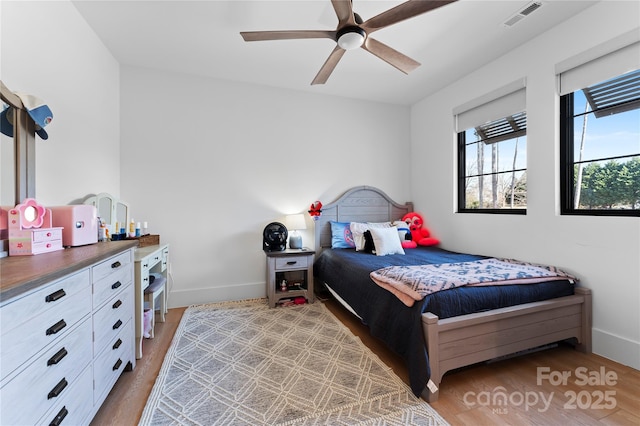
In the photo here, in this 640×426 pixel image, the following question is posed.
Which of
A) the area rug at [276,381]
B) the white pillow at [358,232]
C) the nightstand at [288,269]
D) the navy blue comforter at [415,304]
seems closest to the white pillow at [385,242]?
the white pillow at [358,232]

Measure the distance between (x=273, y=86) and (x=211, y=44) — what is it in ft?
3.26

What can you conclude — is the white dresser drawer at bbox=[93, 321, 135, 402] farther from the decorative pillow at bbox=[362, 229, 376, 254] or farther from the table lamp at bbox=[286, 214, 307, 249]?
the decorative pillow at bbox=[362, 229, 376, 254]

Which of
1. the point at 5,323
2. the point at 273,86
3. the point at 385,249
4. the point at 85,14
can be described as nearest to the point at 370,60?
the point at 273,86

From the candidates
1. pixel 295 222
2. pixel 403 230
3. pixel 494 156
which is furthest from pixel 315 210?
pixel 494 156

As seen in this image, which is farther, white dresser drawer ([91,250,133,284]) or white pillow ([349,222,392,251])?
white pillow ([349,222,392,251])

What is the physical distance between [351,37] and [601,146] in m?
2.19

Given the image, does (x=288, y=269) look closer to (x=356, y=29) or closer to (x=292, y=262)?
(x=292, y=262)

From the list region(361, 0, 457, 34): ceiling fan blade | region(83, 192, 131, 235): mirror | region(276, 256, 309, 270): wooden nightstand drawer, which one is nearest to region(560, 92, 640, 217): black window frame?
region(361, 0, 457, 34): ceiling fan blade

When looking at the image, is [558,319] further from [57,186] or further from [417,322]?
[57,186]

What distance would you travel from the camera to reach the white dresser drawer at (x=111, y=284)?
4.44 feet

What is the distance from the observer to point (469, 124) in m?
3.21

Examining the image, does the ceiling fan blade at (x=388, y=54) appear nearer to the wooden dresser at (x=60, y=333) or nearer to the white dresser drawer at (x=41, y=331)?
the wooden dresser at (x=60, y=333)

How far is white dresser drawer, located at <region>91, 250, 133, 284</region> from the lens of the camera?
1344mm

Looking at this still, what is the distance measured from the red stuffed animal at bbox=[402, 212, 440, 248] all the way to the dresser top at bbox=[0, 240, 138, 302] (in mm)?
3330
